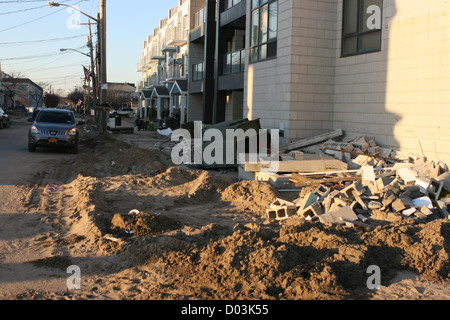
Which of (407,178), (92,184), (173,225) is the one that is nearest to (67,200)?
(92,184)

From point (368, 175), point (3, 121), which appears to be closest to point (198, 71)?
point (3, 121)

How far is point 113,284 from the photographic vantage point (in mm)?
4855

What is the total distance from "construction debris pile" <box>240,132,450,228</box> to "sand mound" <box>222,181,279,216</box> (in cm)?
51

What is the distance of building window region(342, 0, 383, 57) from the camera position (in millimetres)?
13148

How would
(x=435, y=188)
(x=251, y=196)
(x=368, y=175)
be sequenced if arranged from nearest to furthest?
(x=368, y=175) < (x=435, y=188) < (x=251, y=196)

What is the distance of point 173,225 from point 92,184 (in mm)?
4206

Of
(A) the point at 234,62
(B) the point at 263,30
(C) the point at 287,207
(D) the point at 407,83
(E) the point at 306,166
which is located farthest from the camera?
(A) the point at 234,62

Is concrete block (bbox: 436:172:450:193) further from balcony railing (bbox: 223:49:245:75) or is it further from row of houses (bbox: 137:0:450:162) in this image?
balcony railing (bbox: 223:49:245:75)

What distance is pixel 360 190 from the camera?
26.7 feet

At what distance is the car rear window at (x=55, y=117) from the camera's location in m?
18.0

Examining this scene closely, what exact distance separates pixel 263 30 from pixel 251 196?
9.81m

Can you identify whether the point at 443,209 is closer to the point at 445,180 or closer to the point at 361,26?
the point at 445,180

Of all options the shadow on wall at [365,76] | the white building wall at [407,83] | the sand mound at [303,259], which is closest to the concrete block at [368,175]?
the sand mound at [303,259]

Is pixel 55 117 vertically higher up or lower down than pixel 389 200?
higher up
